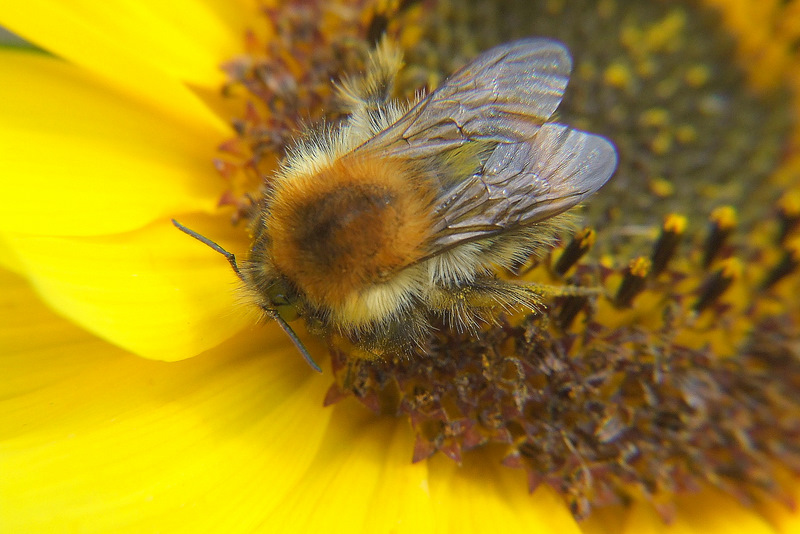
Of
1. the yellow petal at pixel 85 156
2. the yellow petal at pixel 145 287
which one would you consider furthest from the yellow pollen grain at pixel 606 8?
the yellow petal at pixel 145 287

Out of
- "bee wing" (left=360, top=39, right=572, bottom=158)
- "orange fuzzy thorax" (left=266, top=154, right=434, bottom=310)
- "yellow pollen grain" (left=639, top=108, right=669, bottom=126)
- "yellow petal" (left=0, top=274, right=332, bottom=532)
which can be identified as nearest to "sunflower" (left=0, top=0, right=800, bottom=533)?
"yellow petal" (left=0, top=274, right=332, bottom=532)

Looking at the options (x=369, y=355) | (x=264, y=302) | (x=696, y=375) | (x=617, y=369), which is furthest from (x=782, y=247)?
(x=264, y=302)

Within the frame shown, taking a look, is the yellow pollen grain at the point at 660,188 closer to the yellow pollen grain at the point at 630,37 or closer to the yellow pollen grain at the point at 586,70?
the yellow pollen grain at the point at 586,70

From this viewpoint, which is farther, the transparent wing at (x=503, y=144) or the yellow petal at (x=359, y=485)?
the yellow petal at (x=359, y=485)

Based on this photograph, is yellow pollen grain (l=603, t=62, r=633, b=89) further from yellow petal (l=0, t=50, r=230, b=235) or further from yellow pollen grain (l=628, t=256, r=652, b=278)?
yellow petal (l=0, t=50, r=230, b=235)

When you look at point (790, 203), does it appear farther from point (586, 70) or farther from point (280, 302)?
point (280, 302)

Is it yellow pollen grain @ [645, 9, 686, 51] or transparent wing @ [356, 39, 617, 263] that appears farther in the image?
yellow pollen grain @ [645, 9, 686, 51]
